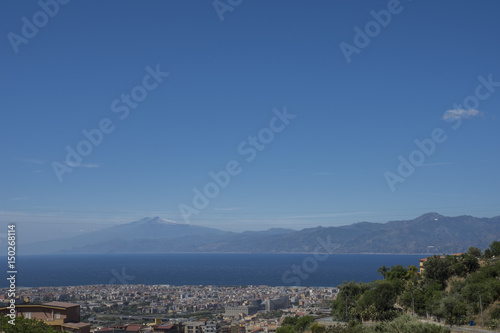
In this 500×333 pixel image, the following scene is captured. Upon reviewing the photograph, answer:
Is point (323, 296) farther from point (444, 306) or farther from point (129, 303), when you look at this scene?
point (444, 306)

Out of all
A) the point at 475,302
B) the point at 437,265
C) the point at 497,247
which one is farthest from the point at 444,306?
the point at 497,247

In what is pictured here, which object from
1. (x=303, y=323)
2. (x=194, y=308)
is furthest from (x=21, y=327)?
(x=194, y=308)

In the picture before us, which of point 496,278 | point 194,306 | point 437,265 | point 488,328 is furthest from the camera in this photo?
point 194,306

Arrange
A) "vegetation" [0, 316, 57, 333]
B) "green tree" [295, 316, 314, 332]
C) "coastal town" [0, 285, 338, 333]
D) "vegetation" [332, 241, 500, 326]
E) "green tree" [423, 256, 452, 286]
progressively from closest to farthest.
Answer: "vegetation" [0, 316, 57, 333] < "vegetation" [332, 241, 500, 326] < "green tree" [295, 316, 314, 332] < "green tree" [423, 256, 452, 286] < "coastal town" [0, 285, 338, 333]

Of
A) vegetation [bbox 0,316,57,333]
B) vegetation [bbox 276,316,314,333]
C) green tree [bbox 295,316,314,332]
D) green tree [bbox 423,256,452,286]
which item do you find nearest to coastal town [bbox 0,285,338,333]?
vegetation [bbox 276,316,314,333]

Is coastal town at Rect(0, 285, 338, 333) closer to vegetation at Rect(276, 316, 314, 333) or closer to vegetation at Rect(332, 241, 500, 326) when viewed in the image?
vegetation at Rect(276, 316, 314, 333)

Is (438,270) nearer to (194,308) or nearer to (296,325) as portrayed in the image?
(296,325)

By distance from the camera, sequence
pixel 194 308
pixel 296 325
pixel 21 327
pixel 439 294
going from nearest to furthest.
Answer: pixel 21 327
pixel 296 325
pixel 439 294
pixel 194 308

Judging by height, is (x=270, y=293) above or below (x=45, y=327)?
below
